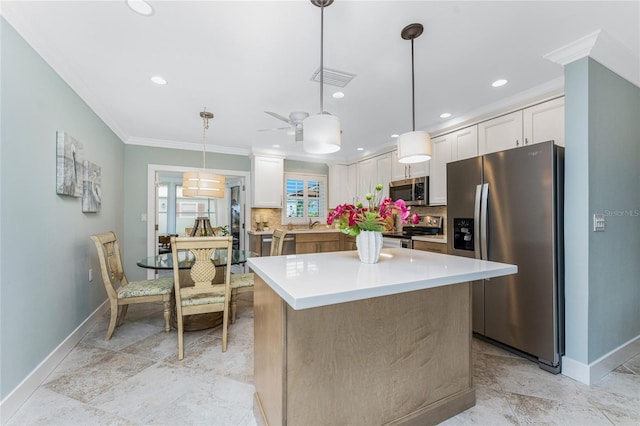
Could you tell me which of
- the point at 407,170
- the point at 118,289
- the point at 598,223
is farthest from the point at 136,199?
the point at 598,223

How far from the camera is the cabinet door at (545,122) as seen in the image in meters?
2.61

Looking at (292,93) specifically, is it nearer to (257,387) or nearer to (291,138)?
(291,138)

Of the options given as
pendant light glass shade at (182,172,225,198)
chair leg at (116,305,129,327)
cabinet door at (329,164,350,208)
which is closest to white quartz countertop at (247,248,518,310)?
pendant light glass shade at (182,172,225,198)

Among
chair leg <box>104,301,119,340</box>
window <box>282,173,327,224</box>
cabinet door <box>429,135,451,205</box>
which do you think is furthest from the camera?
window <box>282,173,327,224</box>

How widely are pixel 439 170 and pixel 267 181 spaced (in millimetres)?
2869

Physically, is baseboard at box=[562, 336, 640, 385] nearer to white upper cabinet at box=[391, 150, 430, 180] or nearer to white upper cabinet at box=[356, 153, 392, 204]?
white upper cabinet at box=[391, 150, 430, 180]

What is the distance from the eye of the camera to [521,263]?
7.54ft

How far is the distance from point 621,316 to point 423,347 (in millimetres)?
1977

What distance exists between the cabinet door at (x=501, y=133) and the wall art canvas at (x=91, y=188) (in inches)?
168

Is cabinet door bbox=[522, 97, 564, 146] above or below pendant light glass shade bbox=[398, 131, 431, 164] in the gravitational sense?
above

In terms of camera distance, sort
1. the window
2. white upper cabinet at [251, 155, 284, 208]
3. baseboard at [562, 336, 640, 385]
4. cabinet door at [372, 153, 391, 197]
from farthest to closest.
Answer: the window → white upper cabinet at [251, 155, 284, 208] → cabinet door at [372, 153, 391, 197] → baseboard at [562, 336, 640, 385]

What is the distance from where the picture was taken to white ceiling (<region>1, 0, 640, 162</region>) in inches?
67.9

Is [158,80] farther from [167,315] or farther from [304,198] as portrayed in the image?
[304,198]

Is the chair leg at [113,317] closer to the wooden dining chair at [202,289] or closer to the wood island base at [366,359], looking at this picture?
the wooden dining chair at [202,289]
